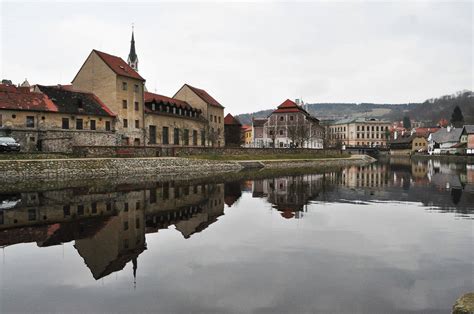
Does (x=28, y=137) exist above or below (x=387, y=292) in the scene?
above

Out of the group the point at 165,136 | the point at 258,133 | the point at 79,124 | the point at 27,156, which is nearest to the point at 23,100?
the point at 79,124

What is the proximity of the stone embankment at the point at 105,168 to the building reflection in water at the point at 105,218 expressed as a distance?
8046mm

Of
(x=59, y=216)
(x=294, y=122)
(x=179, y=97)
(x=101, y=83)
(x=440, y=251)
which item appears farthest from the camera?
(x=294, y=122)

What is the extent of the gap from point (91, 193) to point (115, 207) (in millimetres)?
6846

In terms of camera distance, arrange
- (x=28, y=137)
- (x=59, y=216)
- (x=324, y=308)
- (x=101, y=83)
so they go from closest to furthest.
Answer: (x=324, y=308) → (x=59, y=216) → (x=28, y=137) → (x=101, y=83)

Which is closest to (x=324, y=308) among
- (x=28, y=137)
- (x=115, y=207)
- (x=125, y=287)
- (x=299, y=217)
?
(x=125, y=287)

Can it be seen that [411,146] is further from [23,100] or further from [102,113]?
[23,100]

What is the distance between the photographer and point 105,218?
18438 millimetres

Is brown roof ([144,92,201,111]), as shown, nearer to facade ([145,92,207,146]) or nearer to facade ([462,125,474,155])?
facade ([145,92,207,146])

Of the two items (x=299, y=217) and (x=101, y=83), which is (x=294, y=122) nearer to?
(x=101, y=83)

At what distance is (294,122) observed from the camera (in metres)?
97.6

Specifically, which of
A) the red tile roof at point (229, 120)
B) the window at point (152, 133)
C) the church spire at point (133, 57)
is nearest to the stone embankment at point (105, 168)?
the window at point (152, 133)

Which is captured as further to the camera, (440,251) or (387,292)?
(440,251)

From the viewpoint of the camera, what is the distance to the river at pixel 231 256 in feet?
29.3
